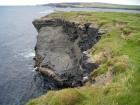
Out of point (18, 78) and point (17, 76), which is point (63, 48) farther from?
point (18, 78)

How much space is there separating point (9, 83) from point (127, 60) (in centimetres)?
4058

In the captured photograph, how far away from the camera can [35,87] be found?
63.3 meters

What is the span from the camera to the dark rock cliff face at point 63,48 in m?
66.1

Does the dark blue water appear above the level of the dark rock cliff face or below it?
below

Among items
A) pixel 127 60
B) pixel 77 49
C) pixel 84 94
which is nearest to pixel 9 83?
pixel 77 49

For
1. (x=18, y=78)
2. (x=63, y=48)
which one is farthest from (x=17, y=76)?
(x=63, y=48)

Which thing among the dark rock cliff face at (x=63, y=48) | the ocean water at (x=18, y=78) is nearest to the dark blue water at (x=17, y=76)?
the ocean water at (x=18, y=78)

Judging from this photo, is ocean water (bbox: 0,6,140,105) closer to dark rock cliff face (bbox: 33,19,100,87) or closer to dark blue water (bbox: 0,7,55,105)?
dark blue water (bbox: 0,7,55,105)

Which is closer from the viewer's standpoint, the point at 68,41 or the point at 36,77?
the point at 36,77

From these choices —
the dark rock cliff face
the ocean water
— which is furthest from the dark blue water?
the dark rock cliff face

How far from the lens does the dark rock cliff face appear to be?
66062 millimetres

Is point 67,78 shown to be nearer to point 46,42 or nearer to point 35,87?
point 35,87

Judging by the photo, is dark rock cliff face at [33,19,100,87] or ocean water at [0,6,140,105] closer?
ocean water at [0,6,140,105]

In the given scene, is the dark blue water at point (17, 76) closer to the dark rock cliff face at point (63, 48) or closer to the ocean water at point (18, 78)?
the ocean water at point (18, 78)
